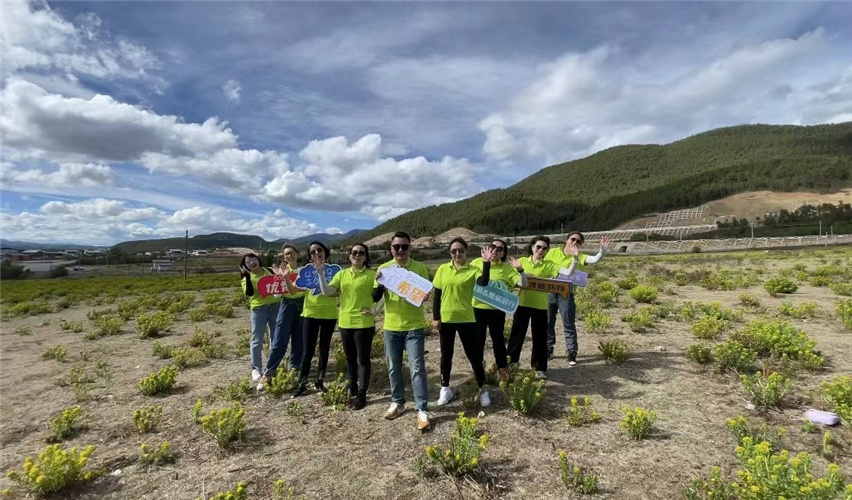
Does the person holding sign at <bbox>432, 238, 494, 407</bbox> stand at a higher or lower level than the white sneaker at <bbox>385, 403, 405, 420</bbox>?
higher

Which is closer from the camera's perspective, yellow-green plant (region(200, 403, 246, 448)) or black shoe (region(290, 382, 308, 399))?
yellow-green plant (region(200, 403, 246, 448))

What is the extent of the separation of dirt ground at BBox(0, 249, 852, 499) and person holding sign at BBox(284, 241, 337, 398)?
263mm

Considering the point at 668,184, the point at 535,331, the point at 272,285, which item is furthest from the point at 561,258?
the point at 668,184

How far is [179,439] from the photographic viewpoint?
15.4ft

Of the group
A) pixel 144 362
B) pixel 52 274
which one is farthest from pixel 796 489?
pixel 52 274

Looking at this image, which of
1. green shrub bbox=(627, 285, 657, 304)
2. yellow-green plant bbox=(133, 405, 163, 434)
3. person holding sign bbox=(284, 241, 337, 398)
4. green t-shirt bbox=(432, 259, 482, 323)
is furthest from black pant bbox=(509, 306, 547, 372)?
green shrub bbox=(627, 285, 657, 304)

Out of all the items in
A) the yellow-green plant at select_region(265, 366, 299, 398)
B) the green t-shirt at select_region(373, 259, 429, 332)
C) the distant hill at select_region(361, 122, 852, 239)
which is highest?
the distant hill at select_region(361, 122, 852, 239)

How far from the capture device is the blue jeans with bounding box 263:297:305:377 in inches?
240

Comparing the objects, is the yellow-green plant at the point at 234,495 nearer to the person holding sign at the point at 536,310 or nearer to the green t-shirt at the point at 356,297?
the green t-shirt at the point at 356,297

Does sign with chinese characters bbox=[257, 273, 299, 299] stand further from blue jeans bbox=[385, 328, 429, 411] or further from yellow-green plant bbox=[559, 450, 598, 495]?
yellow-green plant bbox=[559, 450, 598, 495]

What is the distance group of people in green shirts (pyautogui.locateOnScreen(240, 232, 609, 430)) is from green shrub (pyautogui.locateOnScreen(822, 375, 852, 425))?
2946 millimetres

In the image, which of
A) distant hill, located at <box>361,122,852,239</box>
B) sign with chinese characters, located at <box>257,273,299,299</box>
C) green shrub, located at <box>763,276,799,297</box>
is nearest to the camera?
sign with chinese characters, located at <box>257,273,299,299</box>

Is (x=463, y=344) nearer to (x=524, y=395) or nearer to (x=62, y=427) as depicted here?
(x=524, y=395)

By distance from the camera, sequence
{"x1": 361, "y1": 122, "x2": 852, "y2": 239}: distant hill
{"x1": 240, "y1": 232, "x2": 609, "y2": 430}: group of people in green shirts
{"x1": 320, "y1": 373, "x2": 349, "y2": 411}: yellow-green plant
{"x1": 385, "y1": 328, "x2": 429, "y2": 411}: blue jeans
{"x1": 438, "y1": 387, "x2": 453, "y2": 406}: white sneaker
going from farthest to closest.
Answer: {"x1": 361, "y1": 122, "x2": 852, "y2": 239}: distant hill
{"x1": 320, "y1": 373, "x2": 349, "y2": 411}: yellow-green plant
{"x1": 438, "y1": 387, "x2": 453, "y2": 406}: white sneaker
{"x1": 240, "y1": 232, "x2": 609, "y2": 430}: group of people in green shirts
{"x1": 385, "y1": 328, "x2": 429, "y2": 411}: blue jeans
